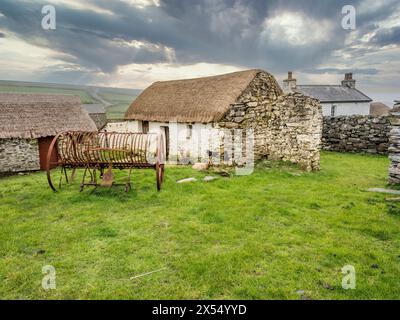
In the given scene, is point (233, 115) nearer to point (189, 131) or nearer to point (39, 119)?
point (189, 131)

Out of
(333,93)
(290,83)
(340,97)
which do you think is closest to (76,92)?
(333,93)

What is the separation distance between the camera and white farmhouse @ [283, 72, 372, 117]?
39784mm

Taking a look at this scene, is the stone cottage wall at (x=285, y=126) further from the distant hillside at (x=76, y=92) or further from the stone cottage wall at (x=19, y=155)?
the distant hillside at (x=76, y=92)

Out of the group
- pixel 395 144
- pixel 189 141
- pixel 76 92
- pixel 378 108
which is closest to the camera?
pixel 395 144

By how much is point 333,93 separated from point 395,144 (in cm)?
3458

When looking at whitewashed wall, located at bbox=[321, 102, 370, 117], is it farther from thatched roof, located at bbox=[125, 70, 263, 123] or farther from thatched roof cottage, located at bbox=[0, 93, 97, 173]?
thatched roof cottage, located at bbox=[0, 93, 97, 173]

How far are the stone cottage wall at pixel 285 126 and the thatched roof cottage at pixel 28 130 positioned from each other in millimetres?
12320

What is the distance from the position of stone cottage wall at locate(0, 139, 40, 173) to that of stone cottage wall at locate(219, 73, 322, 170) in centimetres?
1247

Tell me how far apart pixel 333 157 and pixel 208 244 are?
1553 cm

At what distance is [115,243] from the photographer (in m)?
6.00

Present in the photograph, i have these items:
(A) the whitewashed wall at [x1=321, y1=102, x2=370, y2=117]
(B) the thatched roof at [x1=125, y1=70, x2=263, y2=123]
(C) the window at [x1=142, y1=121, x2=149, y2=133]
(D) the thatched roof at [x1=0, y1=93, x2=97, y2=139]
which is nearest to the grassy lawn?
(B) the thatched roof at [x1=125, y1=70, x2=263, y2=123]

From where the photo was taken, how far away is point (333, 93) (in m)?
41.1

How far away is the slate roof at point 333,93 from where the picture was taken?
40094 millimetres

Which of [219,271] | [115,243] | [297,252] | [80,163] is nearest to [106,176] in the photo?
[80,163]
